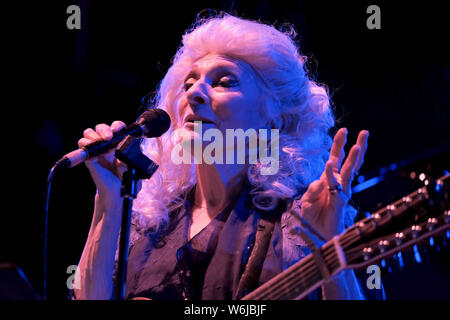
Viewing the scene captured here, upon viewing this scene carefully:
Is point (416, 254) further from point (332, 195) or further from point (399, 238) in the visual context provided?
point (332, 195)

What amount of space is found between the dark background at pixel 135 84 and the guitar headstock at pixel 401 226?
53.1 inches

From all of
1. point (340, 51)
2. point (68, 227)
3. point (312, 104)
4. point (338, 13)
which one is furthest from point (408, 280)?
point (68, 227)

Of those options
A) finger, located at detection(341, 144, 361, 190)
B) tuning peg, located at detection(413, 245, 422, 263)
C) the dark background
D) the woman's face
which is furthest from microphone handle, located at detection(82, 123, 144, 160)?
the dark background

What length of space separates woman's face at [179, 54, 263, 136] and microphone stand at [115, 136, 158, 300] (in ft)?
1.64

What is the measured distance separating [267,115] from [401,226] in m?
1.14

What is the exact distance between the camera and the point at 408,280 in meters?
2.61

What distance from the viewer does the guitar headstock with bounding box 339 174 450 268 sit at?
120 cm

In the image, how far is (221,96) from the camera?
2104 millimetres

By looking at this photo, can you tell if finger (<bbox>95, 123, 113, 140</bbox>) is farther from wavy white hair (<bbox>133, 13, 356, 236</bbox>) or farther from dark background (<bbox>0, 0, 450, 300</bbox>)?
dark background (<bbox>0, 0, 450, 300</bbox>)

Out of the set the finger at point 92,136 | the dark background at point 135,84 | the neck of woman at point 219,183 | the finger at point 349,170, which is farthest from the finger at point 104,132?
the dark background at point 135,84

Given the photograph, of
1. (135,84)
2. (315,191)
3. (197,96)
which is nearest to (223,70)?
(197,96)

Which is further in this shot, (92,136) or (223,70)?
(223,70)
